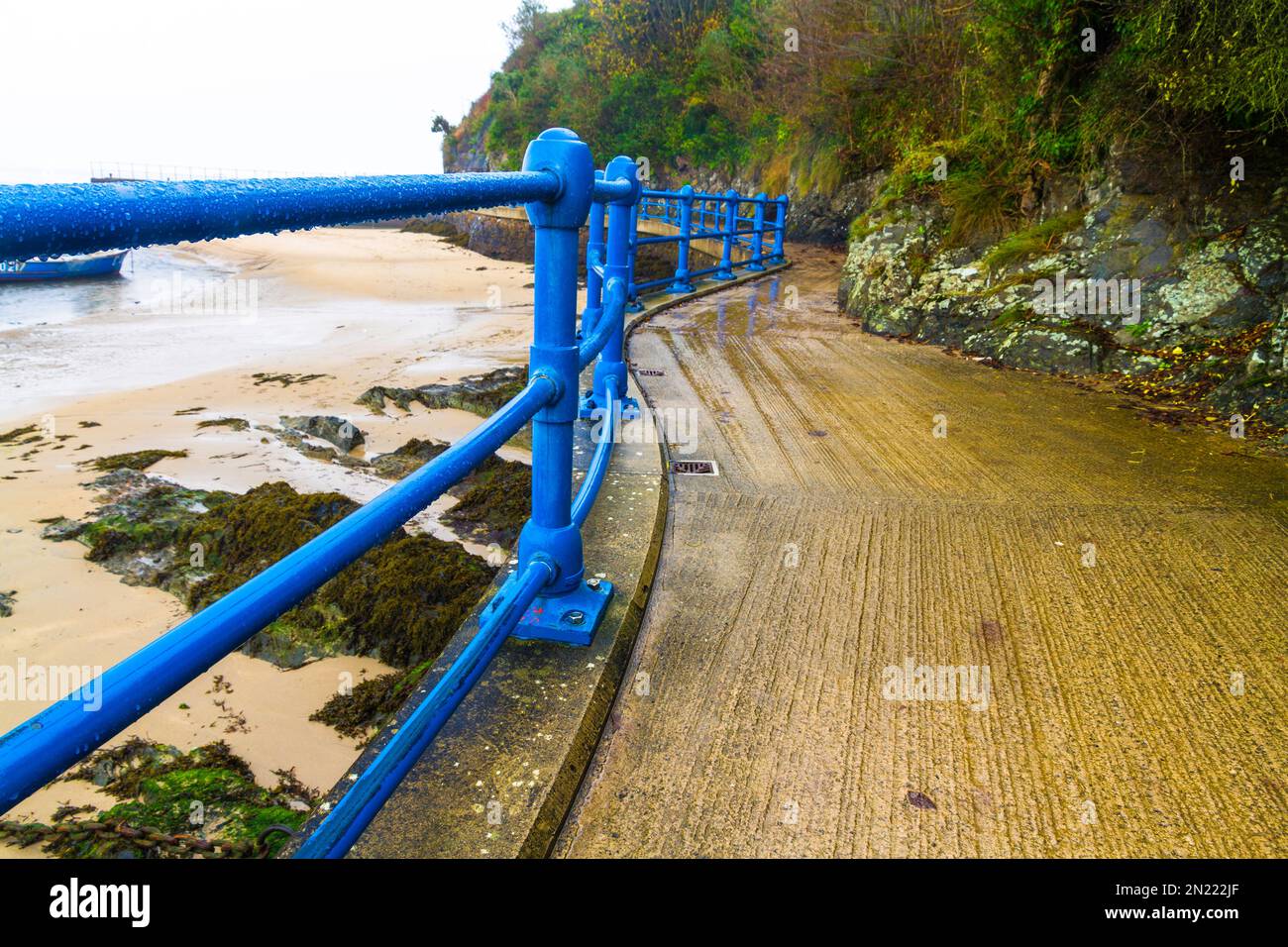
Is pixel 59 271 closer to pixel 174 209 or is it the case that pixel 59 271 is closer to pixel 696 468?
pixel 696 468

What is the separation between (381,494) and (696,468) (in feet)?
7.70

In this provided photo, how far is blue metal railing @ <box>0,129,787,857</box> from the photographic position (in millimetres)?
680

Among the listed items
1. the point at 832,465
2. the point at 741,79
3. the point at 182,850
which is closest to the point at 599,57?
the point at 741,79

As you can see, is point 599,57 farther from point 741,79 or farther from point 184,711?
point 184,711

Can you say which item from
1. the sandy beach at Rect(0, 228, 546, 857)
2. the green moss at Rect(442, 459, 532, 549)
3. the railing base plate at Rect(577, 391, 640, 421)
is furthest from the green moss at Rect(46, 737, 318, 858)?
the railing base plate at Rect(577, 391, 640, 421)

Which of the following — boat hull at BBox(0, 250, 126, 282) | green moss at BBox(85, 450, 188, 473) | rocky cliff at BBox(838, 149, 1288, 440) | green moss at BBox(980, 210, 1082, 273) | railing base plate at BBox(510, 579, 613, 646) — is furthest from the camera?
boat hull at BBox(0, 250, 126, 282)

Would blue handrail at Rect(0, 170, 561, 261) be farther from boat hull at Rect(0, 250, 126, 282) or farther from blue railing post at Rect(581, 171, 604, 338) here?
boat hull at Rect(0, 250, 126, 282)

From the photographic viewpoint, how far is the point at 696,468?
11.3 ft

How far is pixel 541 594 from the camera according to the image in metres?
2.05

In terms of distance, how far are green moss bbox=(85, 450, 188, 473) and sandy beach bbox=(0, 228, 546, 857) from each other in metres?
0.12

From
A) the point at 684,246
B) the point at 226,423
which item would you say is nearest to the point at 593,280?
the point at 684,246

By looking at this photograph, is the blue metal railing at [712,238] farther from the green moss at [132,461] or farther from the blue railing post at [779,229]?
the green moss at [132,461]

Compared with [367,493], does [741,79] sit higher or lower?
higher
